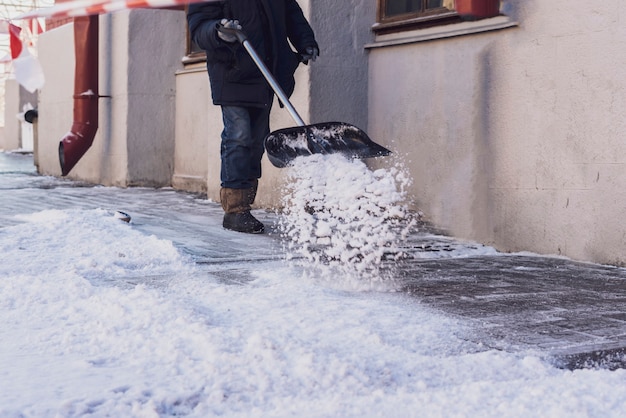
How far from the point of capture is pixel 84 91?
10438 millimetres

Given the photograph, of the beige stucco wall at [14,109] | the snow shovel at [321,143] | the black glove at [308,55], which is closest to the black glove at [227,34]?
the black glove at [308,55]

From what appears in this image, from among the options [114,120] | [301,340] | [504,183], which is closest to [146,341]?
[301,340]

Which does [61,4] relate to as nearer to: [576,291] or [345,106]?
[345,106]

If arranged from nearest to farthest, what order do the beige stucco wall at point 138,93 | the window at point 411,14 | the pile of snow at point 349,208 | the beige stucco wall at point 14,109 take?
the pile of snow at point 349,208 → the window at point 411,14 → the beige stucco wall at point 138,93 → the beige stucco wall at point 14,109

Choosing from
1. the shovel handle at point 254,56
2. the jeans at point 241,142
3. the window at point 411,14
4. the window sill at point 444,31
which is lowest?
the jeans at point 241,142

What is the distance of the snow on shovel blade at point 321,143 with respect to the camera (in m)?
4.91

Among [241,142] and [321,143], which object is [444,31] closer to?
[241,142]

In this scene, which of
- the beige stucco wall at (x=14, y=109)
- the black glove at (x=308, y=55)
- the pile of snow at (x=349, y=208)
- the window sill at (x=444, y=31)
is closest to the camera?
the pile of snow at (x=349, y=208)

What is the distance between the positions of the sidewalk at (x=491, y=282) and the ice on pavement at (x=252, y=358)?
18 centimetres

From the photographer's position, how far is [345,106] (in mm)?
7043

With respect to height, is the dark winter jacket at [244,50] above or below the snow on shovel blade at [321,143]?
above

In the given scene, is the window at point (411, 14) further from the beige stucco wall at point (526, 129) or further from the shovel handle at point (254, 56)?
the shovel handle at point (254, 56)

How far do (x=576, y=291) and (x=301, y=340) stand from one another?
167 cm

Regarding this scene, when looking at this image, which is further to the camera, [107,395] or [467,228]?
[467,228]
